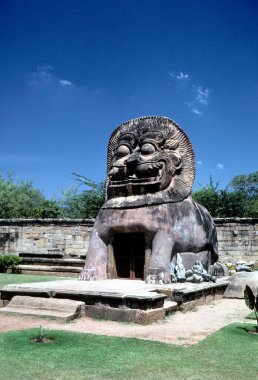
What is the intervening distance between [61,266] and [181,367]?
426 inches

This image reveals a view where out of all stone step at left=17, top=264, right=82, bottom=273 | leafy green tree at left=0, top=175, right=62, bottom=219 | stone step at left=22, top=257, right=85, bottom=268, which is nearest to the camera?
stone step at left=17, top=264, right=82, bottom=273

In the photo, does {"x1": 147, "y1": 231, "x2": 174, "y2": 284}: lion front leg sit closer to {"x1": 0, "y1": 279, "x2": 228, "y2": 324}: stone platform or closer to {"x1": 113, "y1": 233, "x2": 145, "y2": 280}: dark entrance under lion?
{"x1": 0, "y1": 279, "x2": 228, "y2": 324}: stone platform

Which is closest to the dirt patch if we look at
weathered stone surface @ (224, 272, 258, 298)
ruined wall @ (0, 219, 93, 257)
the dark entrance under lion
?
weathered stone surface @ (224, 272, 258, 298)

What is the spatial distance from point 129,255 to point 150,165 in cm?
204

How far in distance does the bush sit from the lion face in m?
6.54

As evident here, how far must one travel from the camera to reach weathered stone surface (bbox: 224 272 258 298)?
9.09 meters

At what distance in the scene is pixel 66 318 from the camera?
6.00 m

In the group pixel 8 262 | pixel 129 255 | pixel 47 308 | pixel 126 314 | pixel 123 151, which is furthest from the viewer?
pixel 8 262

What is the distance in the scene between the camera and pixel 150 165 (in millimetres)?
8914

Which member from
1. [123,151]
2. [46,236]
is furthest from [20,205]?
[123,151]

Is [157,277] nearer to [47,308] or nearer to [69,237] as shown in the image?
[47,308]

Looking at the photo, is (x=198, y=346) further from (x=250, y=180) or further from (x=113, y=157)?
(x=250, y=180)

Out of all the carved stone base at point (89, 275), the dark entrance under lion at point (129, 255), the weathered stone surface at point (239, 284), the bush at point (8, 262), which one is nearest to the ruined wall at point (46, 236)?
the bush at point (8, 262)

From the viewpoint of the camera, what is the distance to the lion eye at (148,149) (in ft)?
29.9
